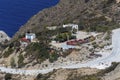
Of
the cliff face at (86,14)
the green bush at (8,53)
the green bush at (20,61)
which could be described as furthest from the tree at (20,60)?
the cliff face at (86,14)

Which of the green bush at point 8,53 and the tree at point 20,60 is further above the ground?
the green bush at point 8,53

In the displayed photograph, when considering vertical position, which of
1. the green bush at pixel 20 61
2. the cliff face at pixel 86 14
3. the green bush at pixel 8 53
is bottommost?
the green bush at pixel 20 61

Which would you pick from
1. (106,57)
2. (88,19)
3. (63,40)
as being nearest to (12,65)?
(63,40)

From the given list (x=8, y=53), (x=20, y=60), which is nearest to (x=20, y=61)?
(x=20, y=60)

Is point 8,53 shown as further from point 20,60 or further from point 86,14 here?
point 86,14

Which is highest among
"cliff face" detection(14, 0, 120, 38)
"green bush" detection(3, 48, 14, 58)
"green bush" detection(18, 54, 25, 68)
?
"cliff face" detection(14, 0, 120, 38)

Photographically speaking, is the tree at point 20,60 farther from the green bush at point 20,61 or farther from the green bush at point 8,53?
the green bush at point 8,53

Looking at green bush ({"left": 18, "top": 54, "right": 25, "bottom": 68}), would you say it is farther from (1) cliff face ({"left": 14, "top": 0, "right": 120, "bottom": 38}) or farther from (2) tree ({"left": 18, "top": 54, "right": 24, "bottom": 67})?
(1) cliff face ({"left": 14, "top": 0, "right": 120, "bottom": 38})

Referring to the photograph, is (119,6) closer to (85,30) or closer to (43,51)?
(85,30)

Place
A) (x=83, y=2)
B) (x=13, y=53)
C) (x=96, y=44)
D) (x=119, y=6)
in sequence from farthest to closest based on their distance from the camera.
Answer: (x=83, y=2)
(x=119, y=6)
(x=13, y=53)
(x=96, y=44)

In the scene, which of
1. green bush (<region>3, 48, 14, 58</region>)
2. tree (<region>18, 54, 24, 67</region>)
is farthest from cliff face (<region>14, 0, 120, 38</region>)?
tree (<region>18, 54, 24, 67</region>)

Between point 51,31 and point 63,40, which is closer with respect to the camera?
point 63,40
